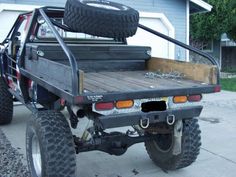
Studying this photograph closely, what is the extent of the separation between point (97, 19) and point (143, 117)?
50.0 inches

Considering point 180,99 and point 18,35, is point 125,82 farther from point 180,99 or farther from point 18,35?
point 18,35

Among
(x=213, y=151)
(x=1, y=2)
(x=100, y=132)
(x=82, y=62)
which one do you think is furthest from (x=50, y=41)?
(x=1, y=2)

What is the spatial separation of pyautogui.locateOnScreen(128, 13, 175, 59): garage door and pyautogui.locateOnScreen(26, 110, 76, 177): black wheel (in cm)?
823

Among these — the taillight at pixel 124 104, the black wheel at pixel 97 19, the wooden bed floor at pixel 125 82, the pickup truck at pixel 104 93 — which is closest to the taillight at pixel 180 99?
the pickup truck at pixel 104 93

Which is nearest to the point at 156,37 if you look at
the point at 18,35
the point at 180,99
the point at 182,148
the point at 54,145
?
the point at 18,35

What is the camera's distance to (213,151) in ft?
19.0

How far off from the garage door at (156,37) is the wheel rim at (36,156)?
8.04 meters

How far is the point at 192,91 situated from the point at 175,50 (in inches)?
368

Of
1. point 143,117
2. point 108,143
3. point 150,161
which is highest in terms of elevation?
point 143,117

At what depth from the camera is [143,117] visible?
3699mm

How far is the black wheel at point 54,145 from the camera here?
379 cm

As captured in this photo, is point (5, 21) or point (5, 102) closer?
point (5, 102)

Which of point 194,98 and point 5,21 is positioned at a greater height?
point 5,21

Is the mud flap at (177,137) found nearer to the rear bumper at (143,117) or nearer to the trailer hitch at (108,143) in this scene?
the rear bumper at (143,117)
